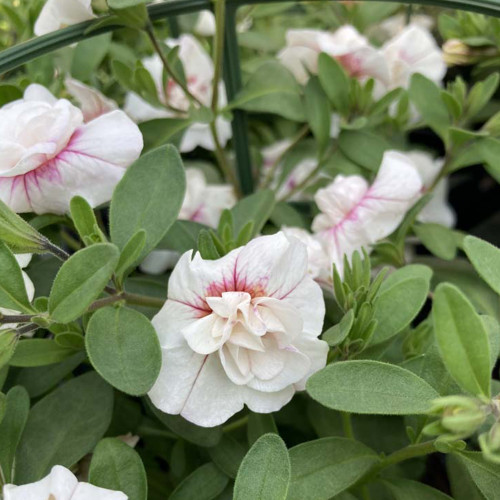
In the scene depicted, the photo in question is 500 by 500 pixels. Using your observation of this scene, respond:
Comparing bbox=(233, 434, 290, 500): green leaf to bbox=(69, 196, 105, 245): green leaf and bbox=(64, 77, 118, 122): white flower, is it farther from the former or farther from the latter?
bbox=(64, 77, 118, 122): white flower

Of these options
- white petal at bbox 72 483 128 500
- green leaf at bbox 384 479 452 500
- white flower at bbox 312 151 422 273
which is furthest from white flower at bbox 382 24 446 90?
white petal at bbox 72 483 128 500

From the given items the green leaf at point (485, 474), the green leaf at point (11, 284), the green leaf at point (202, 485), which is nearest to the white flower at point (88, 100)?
the green leaf at point (11, 284)

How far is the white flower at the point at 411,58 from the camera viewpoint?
36.0 inches

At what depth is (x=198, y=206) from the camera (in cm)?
92

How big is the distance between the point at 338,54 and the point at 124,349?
0.50m

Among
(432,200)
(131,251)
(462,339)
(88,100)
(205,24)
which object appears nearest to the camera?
(462,339)

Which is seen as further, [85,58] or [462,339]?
[85,58]

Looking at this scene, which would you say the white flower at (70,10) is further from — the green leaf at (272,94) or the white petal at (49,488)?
the white petal at (49,488)

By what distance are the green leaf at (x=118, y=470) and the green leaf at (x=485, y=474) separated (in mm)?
247

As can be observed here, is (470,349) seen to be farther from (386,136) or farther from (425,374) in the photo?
(386,136)

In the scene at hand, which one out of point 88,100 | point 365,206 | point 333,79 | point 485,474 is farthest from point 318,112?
point 485,474

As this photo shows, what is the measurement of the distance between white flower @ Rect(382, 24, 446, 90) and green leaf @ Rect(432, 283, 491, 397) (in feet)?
1.63

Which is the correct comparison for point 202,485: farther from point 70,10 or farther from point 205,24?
point 205,24

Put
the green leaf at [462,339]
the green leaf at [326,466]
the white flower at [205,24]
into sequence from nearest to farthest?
the green leaf at [462,339] < the green leaf at [326,466] < the white flower at [205,24]
